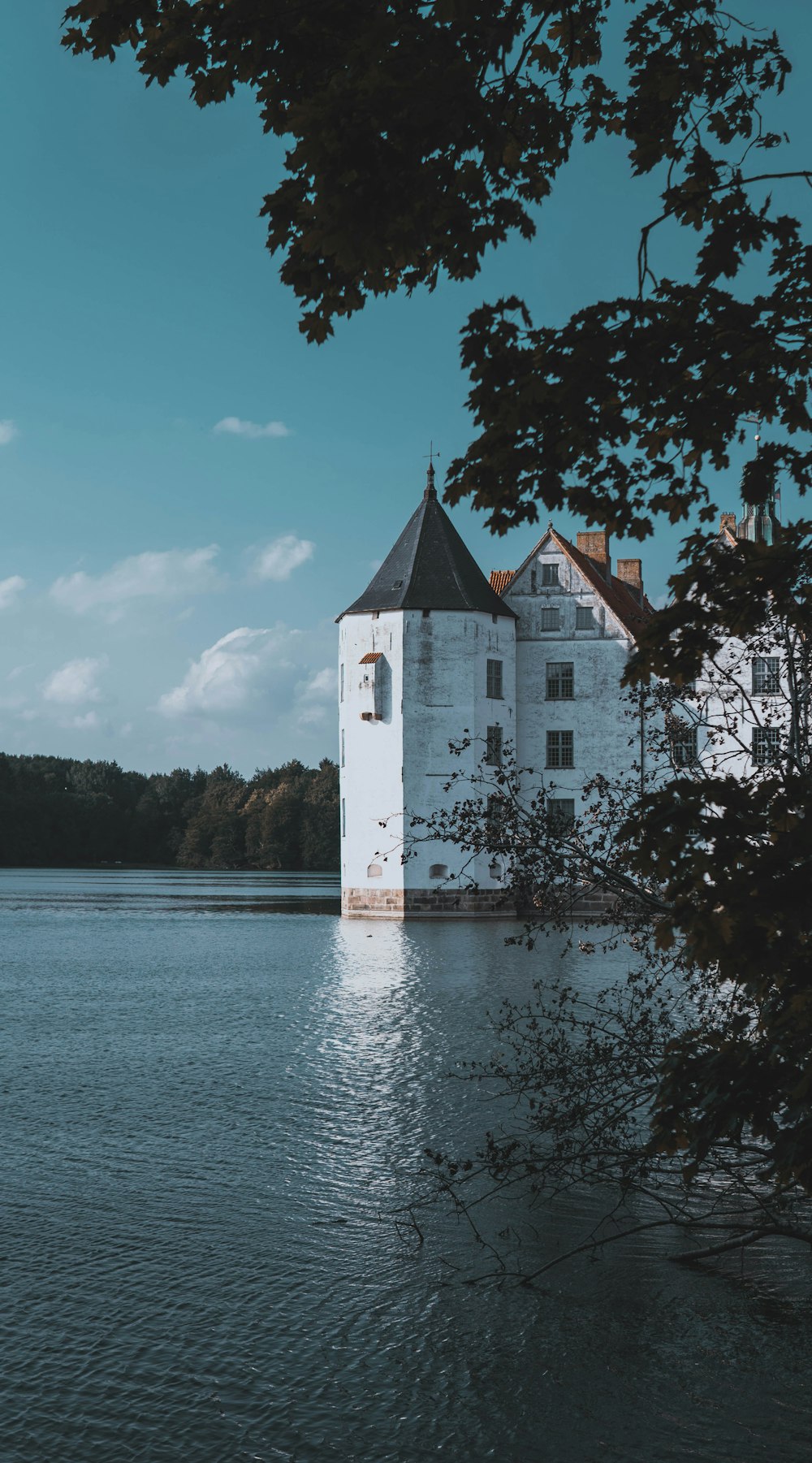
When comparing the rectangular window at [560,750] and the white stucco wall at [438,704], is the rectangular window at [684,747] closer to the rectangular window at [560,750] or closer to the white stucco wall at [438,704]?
the white stucco wall at [438,704]

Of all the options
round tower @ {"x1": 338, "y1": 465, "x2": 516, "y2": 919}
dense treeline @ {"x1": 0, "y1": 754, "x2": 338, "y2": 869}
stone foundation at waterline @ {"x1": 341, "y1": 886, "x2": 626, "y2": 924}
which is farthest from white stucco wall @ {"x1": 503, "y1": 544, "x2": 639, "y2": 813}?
dense treeline @ {"x1": 0, "y1": 754, "x2": 338, "y2": 869}

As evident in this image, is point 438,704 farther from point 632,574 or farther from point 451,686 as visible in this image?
point 632,574

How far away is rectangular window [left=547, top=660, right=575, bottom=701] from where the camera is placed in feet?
158

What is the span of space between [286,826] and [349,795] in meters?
68.9

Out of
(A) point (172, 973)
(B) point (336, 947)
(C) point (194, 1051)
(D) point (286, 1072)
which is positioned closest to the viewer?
(D) point (286, 1072)

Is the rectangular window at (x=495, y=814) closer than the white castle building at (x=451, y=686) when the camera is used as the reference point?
Yes

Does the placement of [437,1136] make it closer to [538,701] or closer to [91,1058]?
[91,1058]

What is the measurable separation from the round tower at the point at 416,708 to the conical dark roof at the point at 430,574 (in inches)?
2.0

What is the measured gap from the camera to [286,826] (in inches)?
4535

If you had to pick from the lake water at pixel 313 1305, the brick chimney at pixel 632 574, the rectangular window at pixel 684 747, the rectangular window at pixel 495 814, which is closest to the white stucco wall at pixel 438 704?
the brick chimney at pixel 632 574

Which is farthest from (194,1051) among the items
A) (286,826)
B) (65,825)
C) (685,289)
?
(65,825)

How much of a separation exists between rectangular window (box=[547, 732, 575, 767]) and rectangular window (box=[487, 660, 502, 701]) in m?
2.61

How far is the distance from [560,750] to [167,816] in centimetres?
9202

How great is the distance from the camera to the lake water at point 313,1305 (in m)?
5.97
